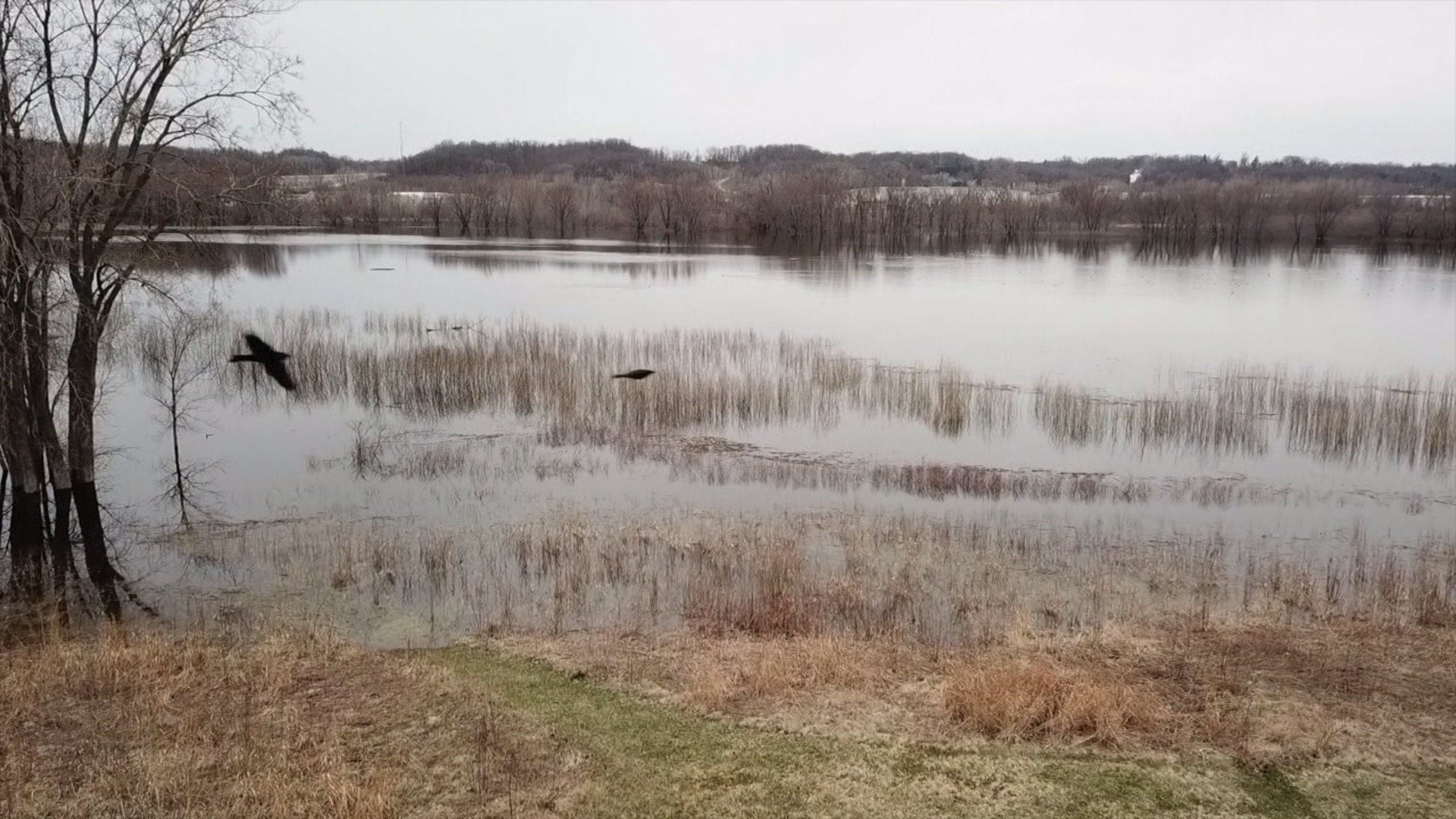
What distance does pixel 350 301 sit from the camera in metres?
31.2

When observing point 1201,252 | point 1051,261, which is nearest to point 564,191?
point 1051,261

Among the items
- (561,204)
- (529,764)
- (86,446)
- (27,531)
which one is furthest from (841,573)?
(561,204)

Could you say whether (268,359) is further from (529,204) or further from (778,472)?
(529,204)

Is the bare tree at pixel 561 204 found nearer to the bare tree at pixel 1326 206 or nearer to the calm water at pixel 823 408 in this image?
the calm water at pixel 823 408

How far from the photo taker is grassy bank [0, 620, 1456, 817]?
4973 mm

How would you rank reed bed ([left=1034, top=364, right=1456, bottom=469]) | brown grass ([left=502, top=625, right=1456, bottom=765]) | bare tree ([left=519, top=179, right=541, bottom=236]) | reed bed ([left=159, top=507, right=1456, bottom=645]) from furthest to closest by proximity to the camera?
bare tree ([left=519, top=179, right=541, bottom=236]) < reed bed ([left=1034, top=364, right=1456, bottom=469]) < reed bed ([left=159, top=507, right=1456, bottom=645]) < brown grass ([left=502, top=625, right=1456, bottom=765])

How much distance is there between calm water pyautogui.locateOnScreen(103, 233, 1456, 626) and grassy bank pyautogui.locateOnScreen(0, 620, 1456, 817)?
5882mm

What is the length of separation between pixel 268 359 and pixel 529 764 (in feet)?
61.7

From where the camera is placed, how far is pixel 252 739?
5.64m

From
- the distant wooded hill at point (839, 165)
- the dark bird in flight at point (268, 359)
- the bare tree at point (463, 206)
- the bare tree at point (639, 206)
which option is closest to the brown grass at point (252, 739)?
the dark bird in flight at point (268, 359)

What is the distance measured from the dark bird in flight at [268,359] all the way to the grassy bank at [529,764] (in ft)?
48.1

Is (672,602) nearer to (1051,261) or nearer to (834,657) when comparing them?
(834,657)

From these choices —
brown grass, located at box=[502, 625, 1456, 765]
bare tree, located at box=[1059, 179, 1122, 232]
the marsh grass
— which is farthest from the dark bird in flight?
bare tree, located at box=[1059, 179, 1122, 232]

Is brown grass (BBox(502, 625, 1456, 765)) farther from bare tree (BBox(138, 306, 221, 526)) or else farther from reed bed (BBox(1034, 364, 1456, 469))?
reed bed (BBox(1034, 364, 1456, 469))
